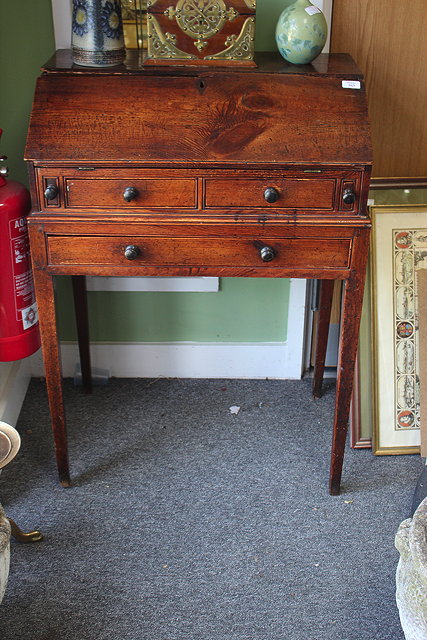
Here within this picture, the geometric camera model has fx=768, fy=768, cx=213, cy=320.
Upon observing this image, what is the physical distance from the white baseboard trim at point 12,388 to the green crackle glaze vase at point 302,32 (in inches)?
57.0

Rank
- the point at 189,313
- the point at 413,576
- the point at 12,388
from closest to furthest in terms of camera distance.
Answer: the point at 413,576
the point at 12,388
the point at 189,313

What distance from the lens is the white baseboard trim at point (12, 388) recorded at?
8.77 feet

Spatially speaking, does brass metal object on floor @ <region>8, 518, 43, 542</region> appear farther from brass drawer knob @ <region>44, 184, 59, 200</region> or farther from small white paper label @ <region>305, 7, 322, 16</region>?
small white paper label @ <region>305, 7, 322, 16</region>

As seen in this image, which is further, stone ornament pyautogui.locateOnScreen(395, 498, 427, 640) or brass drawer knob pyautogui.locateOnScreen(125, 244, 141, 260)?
brass drawer knob pyautogui.locateOnScreen(125, 244, 141, 260)

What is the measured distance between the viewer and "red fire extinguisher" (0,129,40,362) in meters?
2.31

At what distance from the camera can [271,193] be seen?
6.81ft

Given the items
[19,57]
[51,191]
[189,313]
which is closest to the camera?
[51,191]

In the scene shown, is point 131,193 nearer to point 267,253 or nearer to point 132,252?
point 132,252

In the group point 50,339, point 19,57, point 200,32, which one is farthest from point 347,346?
point 19,57

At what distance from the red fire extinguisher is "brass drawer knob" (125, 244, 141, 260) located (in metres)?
0.42

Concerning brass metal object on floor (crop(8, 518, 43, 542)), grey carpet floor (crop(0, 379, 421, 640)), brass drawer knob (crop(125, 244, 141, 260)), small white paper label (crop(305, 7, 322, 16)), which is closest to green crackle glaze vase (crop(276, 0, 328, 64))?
small white paper label (crop(305, 7, 322, 16))

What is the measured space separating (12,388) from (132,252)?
3.02 ft

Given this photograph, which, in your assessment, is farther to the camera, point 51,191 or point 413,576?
point 51,191

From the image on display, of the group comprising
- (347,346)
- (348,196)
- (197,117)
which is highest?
(197,117)
